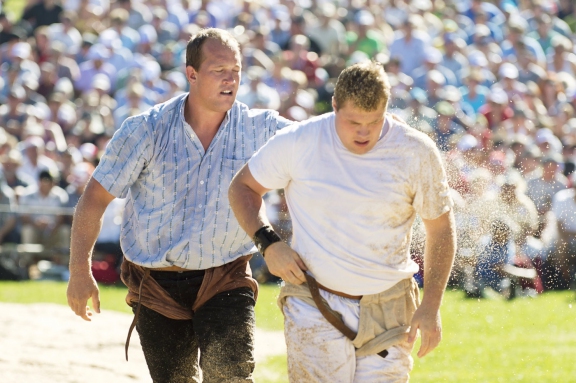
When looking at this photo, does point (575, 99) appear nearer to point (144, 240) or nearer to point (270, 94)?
point (270, 94)

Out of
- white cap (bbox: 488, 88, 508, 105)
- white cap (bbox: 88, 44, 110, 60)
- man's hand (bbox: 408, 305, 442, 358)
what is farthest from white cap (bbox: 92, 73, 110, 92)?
man's hand (bbox: 408, 305, 442, 358)

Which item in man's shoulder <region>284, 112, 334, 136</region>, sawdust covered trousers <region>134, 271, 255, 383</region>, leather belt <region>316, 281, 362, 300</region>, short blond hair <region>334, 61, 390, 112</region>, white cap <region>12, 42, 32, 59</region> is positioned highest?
short blond hair <region>334, 61, 390, 112</region>

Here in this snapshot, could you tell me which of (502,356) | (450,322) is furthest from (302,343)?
(450,322)

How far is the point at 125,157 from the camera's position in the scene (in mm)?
5312

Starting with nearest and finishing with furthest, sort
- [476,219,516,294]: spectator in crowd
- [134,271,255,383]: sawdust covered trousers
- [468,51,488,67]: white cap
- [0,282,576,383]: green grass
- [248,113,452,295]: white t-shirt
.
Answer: [248,113,452,295]: white t-shirt
[134,271,255,383]: sawdust covered trousers
[0,282,576,383]: green grass
[476,219,516,294]: spectator in crowd
[468,51,488,67]: white cap

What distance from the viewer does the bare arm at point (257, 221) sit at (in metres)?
4.52

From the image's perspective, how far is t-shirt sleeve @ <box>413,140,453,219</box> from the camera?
4.43 m

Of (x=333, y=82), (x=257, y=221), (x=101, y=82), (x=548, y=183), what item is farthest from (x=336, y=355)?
(x=101, y=82)

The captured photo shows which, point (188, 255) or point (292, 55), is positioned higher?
point (188, 255)

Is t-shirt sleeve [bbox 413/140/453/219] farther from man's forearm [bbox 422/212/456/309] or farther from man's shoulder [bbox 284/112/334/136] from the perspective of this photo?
man's shoulder [bbox 284/112/334/136]

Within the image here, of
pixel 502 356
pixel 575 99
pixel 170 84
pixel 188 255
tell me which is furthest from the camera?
pixel 170 84

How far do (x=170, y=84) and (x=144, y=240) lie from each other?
9981mm

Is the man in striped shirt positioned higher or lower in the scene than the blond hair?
lower

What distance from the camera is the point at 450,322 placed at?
10047 millimetres
